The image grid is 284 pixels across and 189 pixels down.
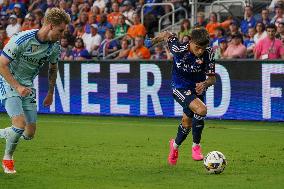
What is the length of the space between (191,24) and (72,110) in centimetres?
420

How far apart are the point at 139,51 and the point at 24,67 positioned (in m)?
11.1

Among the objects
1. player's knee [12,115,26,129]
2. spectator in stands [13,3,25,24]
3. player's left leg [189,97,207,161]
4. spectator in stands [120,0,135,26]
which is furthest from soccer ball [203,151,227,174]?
spectator in stands [13,3,25,24]

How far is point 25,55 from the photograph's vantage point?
34.0ft

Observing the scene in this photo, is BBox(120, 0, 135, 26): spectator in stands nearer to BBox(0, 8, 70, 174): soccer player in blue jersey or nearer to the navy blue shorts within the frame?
the navy blue shorts

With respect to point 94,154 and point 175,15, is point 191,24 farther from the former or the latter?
point 94,154

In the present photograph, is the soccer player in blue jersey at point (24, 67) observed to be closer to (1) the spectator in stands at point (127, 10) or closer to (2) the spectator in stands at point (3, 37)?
(1) the spectator in stands at point (127, 10)

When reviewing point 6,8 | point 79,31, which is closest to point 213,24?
point 79,31

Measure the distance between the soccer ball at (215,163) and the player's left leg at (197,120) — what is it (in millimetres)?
865

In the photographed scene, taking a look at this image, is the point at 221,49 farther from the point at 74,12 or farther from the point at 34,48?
the point at 34,48

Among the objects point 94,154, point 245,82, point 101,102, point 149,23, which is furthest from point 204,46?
point 149,23

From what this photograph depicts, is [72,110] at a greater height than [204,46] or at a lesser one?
lesser

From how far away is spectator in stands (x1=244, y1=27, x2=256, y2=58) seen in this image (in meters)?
20.1

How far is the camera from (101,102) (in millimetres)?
20906

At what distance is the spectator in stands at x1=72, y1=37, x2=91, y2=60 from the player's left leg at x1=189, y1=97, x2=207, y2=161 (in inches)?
443
